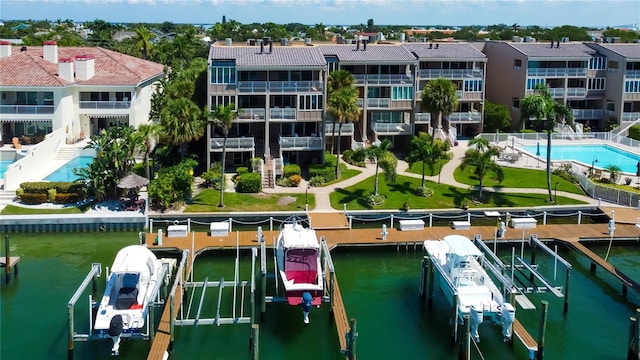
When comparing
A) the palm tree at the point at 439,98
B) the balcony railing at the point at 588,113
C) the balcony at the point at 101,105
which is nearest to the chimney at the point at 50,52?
the balcony at the point at 101,105

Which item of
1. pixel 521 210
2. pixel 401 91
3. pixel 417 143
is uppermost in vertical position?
pixel 401 91

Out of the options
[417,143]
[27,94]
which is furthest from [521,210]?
[27,94]

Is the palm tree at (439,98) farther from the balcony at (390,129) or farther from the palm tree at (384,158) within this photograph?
the palm tree at (384,158)

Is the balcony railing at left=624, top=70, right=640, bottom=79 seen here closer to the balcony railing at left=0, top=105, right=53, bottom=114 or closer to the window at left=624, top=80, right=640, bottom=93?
the window at left=624, top=80, right=640, bottom=93

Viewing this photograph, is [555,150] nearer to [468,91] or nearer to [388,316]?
[468,91]

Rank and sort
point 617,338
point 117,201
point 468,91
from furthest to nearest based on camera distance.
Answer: point 468,91
point 117,201
point 617,338

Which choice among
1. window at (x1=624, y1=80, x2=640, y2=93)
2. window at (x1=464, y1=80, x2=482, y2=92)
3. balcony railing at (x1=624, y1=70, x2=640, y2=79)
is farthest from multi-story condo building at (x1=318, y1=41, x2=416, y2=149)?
window at (x1=624, y1=80, x2=640, y2=93)
